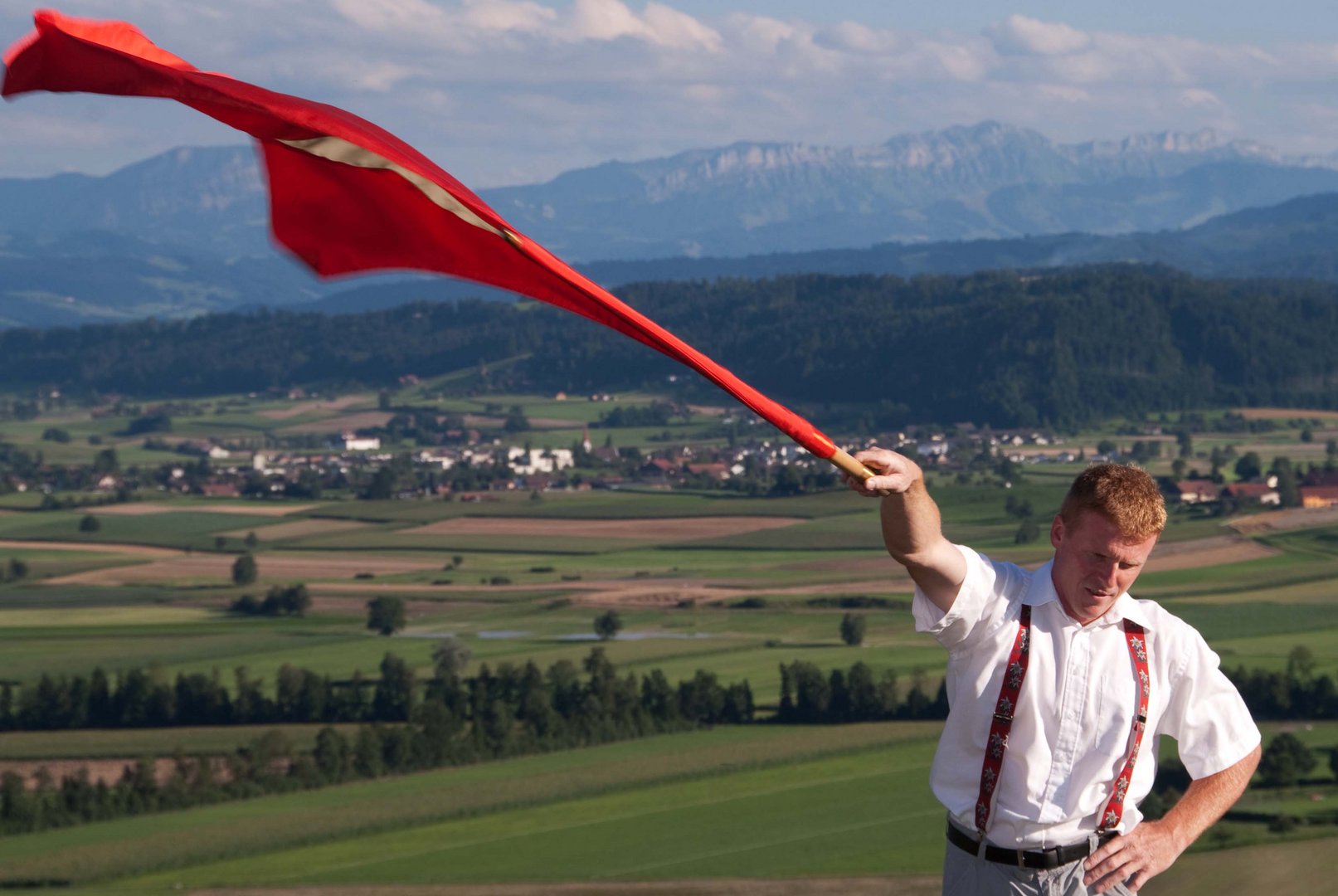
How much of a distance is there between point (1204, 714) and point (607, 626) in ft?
176

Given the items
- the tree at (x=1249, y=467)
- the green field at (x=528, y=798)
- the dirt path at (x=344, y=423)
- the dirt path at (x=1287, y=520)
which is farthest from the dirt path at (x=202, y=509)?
the green field at (x=528, y=798)

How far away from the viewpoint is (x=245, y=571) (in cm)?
7244

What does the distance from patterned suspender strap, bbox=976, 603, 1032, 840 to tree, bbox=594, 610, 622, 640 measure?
5263 centimetres

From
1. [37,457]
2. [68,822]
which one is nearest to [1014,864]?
[68,822]

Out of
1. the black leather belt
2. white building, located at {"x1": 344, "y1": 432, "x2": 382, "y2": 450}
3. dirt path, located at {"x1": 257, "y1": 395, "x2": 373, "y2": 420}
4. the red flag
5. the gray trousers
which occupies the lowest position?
white building, located at {"x1": 344, "y1": 432, "x2": 382, "y2": 450}

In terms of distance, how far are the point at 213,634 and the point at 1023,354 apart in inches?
4825

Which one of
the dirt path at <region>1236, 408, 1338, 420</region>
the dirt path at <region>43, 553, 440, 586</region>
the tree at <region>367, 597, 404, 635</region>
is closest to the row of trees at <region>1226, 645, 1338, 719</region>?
the tree at <region>367, 597, 404, 635</region>

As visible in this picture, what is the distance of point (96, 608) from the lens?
218 ft

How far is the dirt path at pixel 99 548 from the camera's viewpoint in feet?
271

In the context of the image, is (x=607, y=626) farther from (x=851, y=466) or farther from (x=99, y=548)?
(x=851, y=466)

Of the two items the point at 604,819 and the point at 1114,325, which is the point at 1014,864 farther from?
the point at 1114,325

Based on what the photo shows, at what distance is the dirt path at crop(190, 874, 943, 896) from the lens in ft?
86.5

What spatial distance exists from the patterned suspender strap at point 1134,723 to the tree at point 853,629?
48781mm

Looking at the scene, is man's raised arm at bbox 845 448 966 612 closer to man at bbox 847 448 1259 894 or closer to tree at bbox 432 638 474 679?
man at bbox 847 448 1259 894
